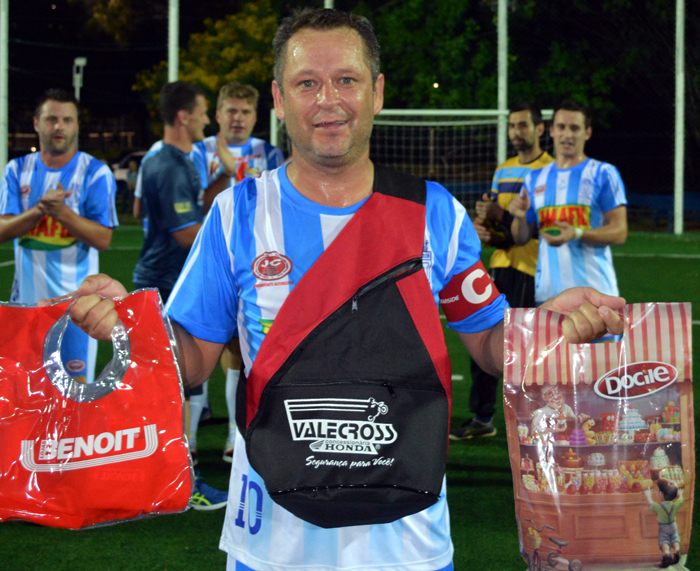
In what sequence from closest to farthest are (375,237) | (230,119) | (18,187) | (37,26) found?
(375,237), (18,187), (230,119), (37,26)

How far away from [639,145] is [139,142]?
25.1 meters

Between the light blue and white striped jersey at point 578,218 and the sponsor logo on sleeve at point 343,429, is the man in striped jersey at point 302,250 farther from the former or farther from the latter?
the light blue and white striped jersey at point 578,218

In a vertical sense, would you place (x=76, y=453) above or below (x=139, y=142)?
below

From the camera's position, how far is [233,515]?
1.83 metres

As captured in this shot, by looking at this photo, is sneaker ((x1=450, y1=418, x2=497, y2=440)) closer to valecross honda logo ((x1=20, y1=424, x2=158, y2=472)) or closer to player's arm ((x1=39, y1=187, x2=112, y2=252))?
player's arm ((x1=39, y1=187, x2=112, y2=252))

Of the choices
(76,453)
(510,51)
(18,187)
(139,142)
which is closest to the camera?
(76,453)

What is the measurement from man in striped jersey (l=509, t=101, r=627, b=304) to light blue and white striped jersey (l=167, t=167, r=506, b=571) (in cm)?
306

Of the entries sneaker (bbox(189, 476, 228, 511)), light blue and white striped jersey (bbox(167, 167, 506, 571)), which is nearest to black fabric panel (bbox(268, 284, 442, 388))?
light blue and white striped jersey (bbox(167, 167, 506, 571))

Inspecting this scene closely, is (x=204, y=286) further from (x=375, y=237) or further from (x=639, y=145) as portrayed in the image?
(x=639, y=145)

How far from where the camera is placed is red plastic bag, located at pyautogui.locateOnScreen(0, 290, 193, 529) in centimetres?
157

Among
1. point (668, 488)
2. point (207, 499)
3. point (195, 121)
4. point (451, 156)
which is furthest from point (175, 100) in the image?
point (451, 156)

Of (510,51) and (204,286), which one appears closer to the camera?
(204,286)

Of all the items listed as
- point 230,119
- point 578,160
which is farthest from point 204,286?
point 230,119

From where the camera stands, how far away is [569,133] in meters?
4.98
